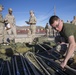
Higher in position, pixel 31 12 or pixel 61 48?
pixel 31 12

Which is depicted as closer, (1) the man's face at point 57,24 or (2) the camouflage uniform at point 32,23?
(1) the man's face at point 57,24

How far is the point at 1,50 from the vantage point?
10.4 meters

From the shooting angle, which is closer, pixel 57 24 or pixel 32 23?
pixel 57 24

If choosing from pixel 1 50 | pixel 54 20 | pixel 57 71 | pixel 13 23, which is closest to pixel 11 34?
pixel 13 23

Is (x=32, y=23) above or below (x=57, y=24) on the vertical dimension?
above

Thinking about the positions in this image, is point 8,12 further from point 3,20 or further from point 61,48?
point 61,48

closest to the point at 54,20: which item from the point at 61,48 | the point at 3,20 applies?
the point at 61,48

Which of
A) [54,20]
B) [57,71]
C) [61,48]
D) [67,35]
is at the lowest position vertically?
[57,71]

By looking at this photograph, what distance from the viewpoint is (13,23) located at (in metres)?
14.2

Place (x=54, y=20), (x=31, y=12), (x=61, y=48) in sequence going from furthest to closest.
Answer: (x=31, y=12)
(x=61, y=48)
(x=54, y=20)

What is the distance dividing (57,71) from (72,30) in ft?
5.71

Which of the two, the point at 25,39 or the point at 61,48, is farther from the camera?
the point at 25,39

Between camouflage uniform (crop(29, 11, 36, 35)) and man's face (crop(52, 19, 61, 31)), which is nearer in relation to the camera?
man's face (crop(52, 19, 61, 31))

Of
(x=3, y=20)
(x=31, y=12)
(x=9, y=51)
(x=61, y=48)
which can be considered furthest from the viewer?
(x=31, y=12)
